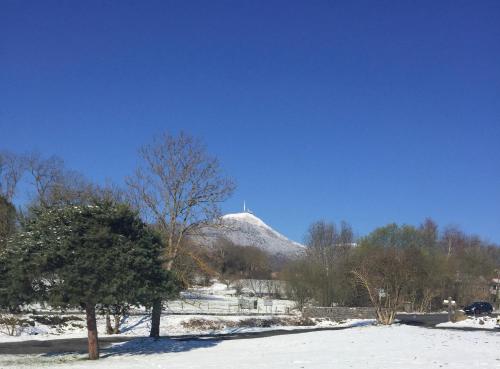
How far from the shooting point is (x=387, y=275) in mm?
36938

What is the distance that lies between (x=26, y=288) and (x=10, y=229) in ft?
77.0

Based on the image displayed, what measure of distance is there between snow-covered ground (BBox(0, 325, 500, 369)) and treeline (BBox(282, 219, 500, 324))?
11271mm

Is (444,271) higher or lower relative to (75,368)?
higher

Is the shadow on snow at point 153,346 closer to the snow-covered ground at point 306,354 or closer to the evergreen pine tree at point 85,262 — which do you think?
the snow-covered ground at point 306,354

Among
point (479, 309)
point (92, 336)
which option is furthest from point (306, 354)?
point (479, 309)

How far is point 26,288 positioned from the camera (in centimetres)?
1975

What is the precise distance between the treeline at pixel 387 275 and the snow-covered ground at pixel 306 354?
11271mm

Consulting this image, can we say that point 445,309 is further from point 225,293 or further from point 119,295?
point 119,295

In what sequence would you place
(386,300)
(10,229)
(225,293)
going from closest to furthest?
(386,300)
(10,229)
(225,293)

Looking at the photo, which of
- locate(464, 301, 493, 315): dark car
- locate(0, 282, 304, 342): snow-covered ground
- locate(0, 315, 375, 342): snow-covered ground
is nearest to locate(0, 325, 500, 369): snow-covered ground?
locate(0, 282, 304, 342): snow-covered ground

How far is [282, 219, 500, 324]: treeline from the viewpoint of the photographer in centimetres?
3750

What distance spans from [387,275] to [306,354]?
61.3ft

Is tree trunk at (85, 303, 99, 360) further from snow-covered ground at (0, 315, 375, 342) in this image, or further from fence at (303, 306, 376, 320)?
fence at (303, 306, 376, 320)

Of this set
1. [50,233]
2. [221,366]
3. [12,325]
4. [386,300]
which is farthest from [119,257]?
[386,300]
